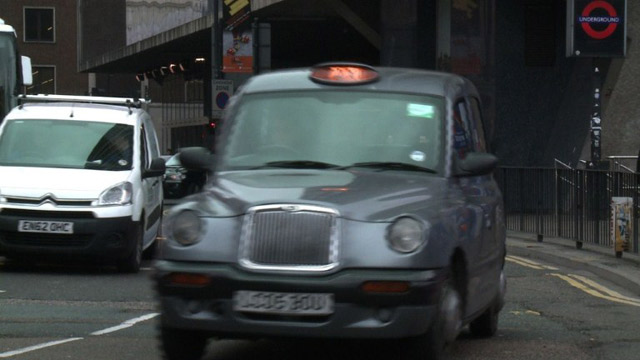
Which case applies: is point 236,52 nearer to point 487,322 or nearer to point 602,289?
point 602,289

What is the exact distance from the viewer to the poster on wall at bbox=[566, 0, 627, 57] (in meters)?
23.9

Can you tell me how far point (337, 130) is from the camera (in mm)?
8266

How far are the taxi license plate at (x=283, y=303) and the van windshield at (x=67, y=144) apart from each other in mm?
8213

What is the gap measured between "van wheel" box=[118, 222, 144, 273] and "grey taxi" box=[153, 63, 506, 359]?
20.9 feet

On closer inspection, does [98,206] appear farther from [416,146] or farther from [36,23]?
[36,23]

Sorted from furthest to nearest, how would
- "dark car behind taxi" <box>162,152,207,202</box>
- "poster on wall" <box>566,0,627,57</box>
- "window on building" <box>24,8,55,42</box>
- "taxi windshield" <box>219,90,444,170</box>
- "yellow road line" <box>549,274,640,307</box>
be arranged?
"window on building" <box>24,8,55,42</box>, "dark car behind taxi" <box>162,152,207,202</box>, "poster on wall" <box>566,0,627,57</box>, "yellow road line" <box>549,274,640,307</box>, "taxi windshield" <box>219,90,444,170</box>

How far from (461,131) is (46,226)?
6758 millimetres

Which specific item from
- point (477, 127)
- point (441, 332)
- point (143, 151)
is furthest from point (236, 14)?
point (441, 332)

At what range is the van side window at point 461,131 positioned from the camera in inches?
336

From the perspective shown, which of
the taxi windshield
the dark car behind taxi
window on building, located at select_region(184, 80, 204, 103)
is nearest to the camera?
the taxi windshield

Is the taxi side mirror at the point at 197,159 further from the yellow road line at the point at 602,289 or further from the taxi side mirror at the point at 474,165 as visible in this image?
the yellow road line at the point at 602,289

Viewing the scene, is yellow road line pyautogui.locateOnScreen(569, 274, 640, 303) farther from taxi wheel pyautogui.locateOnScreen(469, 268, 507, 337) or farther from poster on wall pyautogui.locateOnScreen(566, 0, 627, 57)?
→ poster on wall pyautogui.locateOnScreen(566, 0, 627, 57)

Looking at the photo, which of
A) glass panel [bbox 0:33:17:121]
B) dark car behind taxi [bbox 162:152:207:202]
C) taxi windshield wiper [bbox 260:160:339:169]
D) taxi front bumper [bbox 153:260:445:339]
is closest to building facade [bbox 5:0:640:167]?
dark car behind taxi [bbox 162:152:207:202]

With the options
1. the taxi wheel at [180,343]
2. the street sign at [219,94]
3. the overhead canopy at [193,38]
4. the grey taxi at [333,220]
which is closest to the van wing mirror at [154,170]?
the grey taxi at [333,220]
